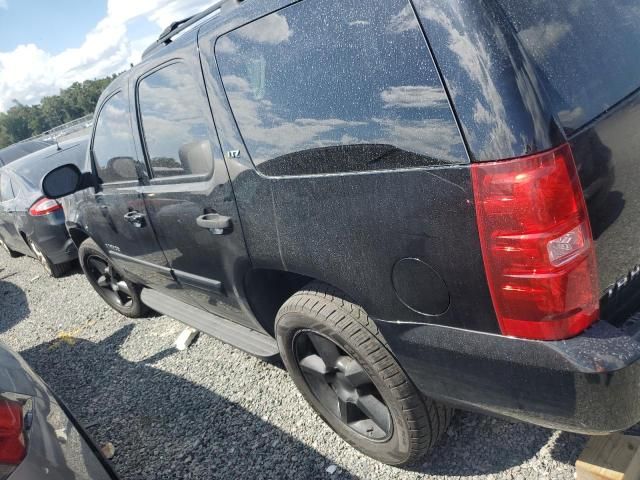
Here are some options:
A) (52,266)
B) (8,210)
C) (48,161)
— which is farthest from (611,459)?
(8,210)

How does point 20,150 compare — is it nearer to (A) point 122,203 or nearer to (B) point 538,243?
(A) point 122,203

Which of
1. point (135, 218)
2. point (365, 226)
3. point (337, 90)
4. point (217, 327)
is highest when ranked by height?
point (337, 90)

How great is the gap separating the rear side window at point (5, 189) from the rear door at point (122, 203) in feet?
11.9

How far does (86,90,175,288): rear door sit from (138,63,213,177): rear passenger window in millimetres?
260

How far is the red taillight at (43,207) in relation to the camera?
18.6ft

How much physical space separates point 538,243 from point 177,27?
8.14 ft

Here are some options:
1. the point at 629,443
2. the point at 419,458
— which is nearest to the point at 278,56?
the point at 419,458

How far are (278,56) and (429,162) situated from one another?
0.84m

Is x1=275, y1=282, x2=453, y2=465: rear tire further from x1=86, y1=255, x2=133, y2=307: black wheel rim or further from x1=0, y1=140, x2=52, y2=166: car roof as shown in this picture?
x1=0, y1=140, x2=52, y2=166: car roof

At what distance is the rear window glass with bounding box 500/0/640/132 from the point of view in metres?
1.39

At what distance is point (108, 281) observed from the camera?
185 inches

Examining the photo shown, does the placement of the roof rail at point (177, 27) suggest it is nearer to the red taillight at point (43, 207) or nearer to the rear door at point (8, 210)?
the red taillight at point (43, 207)

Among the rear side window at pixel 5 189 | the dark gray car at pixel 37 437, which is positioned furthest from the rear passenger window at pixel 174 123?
the rear side window at pixel 5 189

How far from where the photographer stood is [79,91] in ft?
319
